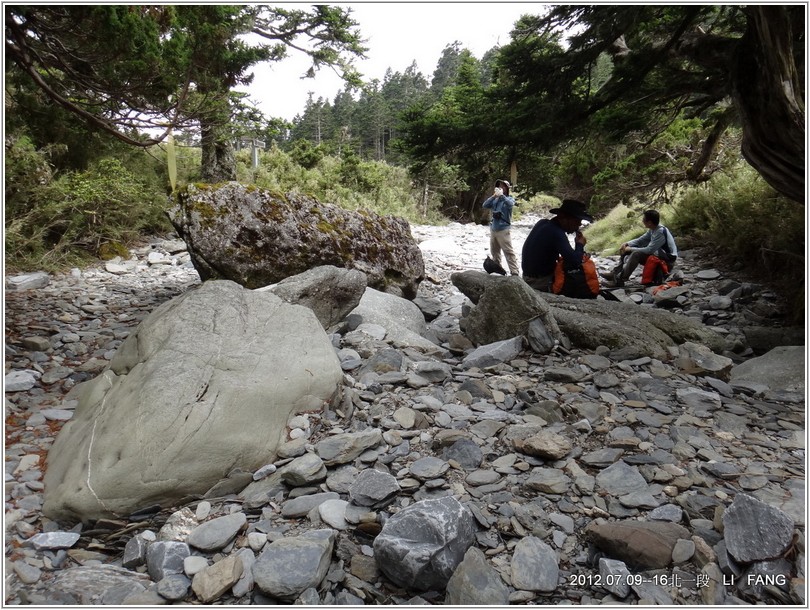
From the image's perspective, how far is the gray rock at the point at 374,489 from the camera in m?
2.98

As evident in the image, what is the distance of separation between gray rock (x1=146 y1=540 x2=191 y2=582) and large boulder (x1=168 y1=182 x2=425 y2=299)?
4.99 m

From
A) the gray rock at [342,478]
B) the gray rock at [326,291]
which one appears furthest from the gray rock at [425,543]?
the gray rock at [326,291]

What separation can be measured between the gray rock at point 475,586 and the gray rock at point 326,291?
4.33 meters

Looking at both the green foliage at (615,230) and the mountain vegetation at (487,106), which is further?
the green foliage at (615,230)

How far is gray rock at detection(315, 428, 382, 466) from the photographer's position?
3.45 meters

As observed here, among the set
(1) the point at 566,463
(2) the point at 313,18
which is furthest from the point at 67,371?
(2) the point at 313,18

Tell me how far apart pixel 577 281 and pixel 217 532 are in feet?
20.7

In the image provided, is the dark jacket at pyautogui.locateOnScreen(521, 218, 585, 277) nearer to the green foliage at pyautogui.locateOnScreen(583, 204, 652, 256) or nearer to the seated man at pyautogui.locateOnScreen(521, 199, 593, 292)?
the seated man at pyautogui.locateOnScreen(521, 199, 593, 292)

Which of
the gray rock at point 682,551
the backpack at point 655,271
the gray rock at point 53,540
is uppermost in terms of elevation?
the backpack at point 655,271

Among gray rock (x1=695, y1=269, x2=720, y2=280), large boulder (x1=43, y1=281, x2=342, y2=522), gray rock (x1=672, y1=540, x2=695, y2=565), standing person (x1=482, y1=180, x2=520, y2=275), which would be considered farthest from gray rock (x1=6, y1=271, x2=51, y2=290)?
gray rock (x1=695, y1=269, x2=720, y2=280)

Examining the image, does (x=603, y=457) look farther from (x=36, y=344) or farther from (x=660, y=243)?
(x=660, y=243)

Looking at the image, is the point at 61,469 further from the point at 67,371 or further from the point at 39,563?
the point at 67,371

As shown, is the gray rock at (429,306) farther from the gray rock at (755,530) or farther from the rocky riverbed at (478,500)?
the gray rock at (755,530)

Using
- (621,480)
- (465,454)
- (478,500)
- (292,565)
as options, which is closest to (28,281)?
(292,565)
